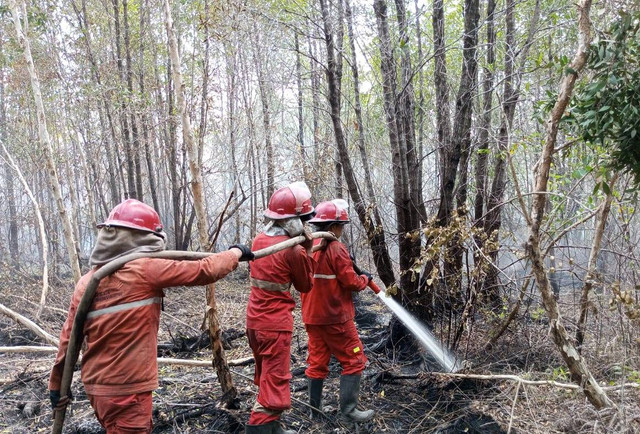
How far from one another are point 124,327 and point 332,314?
2.15 m

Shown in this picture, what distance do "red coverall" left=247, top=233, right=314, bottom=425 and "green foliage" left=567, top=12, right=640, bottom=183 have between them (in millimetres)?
2423

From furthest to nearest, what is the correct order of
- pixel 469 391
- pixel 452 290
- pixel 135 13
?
1. pixel 135 13
2. pixel 452 290
3. pixel 469 391

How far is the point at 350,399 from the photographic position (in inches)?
181

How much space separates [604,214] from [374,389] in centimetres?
289

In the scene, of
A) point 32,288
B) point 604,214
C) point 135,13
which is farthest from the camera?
point 135,13

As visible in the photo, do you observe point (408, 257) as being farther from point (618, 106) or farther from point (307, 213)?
point (618, 106)

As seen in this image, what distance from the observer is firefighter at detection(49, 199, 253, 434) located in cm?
301

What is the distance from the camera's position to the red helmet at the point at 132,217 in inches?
124

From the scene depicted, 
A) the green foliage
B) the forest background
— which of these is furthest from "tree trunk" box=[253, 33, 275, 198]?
the green foliage

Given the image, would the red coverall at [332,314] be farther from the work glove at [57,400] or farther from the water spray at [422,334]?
the work glove at [57,400]

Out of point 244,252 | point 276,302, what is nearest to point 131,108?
point 276,302

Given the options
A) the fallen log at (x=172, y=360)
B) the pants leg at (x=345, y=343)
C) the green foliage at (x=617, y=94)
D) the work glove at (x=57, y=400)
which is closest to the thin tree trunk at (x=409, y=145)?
the pants leg at (x=345, y=343)

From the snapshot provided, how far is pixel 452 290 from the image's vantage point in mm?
5137

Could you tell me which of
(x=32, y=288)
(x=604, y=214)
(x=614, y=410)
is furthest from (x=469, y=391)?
(x=32, y=288)
